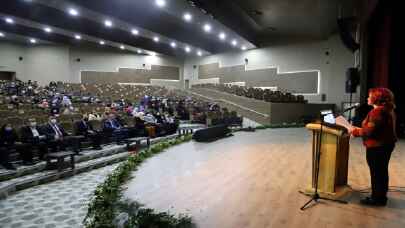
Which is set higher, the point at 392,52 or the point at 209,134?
the point at 392,52

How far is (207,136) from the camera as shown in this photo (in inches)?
282

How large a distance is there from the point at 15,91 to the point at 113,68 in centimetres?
1043

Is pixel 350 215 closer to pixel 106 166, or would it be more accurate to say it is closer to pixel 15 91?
pixel 106 166

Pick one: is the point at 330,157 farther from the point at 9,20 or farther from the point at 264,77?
the point at 264,77

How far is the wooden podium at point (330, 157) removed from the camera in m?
2.83

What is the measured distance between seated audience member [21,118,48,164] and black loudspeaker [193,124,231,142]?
303 centimetres

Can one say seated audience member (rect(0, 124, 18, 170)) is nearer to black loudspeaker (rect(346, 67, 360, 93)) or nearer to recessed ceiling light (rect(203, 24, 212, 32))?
black loudspeaker (rect(346, 67, 360, 93))

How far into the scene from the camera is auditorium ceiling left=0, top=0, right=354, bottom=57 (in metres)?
10.8

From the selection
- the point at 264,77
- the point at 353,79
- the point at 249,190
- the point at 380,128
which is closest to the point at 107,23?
the point at 264,77

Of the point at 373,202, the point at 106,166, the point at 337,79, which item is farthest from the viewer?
the point at 337,79

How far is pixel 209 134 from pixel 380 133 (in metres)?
4.88

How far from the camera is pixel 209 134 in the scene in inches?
285

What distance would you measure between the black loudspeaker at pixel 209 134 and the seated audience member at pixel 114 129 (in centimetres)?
203

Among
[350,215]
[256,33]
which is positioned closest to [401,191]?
[350,215]
